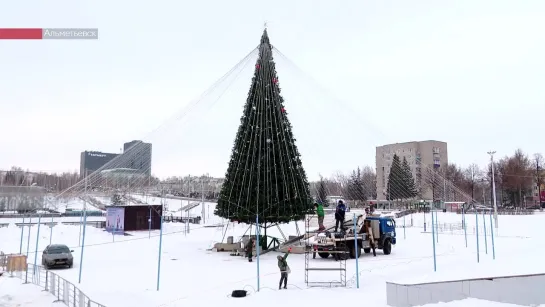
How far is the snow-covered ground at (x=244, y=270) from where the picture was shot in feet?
47.2

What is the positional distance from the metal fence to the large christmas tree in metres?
11.1

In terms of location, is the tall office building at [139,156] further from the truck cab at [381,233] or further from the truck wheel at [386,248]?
the truck wheel at [386,248]

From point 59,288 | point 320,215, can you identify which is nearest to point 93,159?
point 320,215

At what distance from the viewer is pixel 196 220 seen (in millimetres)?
59438

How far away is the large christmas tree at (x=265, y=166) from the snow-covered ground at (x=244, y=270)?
9.76 ft

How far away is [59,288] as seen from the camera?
50.8 feet

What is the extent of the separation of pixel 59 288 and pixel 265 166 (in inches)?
548

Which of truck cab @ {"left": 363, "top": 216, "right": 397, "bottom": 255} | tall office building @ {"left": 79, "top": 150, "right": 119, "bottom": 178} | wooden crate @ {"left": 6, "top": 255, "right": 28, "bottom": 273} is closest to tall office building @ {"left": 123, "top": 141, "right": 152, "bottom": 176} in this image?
wooden crate @ {"left": 6, "top": 255, "right": 28, "bottom": 273}

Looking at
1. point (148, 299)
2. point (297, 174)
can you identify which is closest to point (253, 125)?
point (297, 174)

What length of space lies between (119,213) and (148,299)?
30828mm

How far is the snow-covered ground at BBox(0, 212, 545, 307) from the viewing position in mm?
14398

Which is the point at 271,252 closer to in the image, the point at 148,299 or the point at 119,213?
the point at 148,299

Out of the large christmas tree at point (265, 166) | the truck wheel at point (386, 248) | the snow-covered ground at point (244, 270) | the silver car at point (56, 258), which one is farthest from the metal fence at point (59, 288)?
the truck wheel at point (386, 248)

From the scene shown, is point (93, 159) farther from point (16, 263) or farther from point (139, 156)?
point (139, 156)
